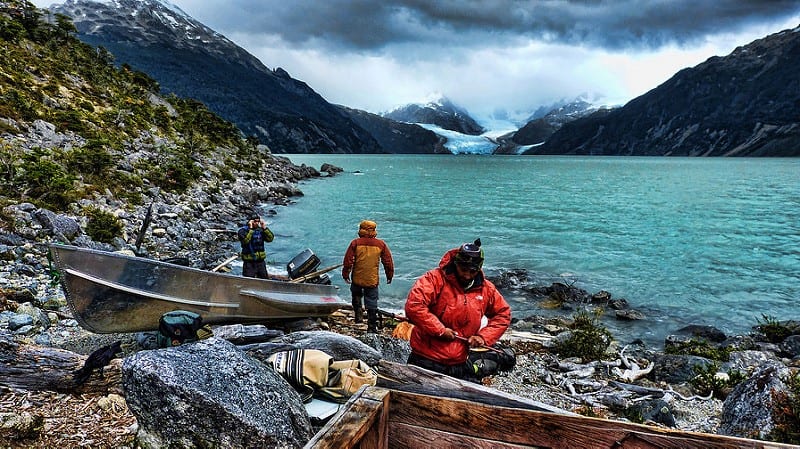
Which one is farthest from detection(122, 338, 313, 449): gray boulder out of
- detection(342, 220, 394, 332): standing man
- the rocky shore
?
detection(342, 220, 394, 332): standing man

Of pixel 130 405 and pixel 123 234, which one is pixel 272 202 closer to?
pixel 123 234

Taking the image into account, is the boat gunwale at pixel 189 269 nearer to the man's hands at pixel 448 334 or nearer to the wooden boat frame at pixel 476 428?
the man's hands at pixel 448 334

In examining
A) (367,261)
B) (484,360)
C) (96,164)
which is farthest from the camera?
(96,164)

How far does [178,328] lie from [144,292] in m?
2.11

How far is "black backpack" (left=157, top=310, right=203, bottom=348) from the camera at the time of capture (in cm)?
639

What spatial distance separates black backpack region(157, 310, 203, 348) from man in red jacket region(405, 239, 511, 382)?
327 centimetres

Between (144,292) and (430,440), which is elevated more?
(430,440)

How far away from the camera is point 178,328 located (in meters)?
6.42

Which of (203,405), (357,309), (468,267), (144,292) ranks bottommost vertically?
(357,309)

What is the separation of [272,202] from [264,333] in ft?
100

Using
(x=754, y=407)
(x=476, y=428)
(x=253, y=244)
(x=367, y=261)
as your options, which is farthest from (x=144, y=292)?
(x=754, y=407)

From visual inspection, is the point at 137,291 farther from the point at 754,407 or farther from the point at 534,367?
the point at 754,407

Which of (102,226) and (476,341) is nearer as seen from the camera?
(476,341)

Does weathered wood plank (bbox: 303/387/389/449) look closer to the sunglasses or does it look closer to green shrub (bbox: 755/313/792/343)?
the sunglasses
